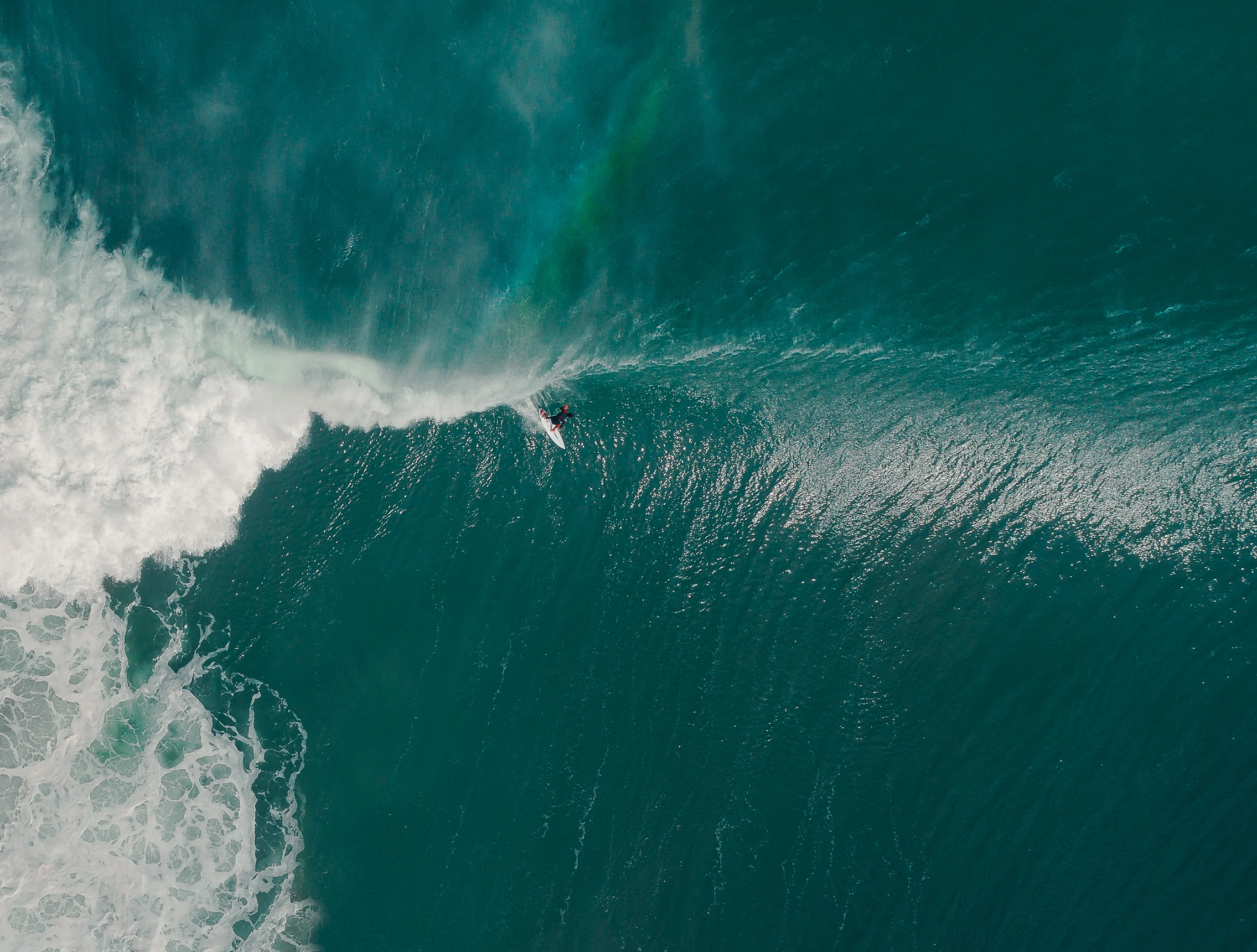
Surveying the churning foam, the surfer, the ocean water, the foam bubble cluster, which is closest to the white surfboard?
the surfer

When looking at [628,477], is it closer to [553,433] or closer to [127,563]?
[553,433]

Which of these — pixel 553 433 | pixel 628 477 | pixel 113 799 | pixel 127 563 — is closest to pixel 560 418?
pixel 553 433

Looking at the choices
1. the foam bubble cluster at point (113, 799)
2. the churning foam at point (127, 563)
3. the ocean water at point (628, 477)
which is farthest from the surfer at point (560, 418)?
the foam bubble cluster at point (113, 799)

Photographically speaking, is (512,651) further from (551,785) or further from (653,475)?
(653,475)

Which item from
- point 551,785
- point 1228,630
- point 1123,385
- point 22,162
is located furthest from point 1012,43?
point 22,162

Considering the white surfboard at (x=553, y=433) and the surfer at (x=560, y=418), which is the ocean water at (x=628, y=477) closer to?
the white surfboard at (x=553, y=433)

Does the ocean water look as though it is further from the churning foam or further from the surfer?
the surfer

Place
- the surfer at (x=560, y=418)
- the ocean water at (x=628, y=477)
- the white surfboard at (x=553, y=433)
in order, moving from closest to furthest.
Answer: the ocean water at (x=628, y=477), the surfer at (x=560, y=418), the white surfboard at (x=553, y=433)
